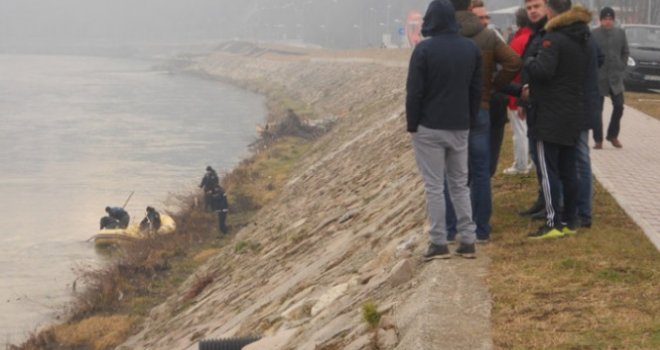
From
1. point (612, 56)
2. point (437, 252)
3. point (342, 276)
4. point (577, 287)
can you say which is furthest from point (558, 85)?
point (612, 56)

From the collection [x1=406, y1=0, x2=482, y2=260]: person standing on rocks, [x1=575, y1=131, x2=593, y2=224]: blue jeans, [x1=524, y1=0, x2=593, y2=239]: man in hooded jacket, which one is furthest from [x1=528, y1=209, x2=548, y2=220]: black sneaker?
[x1=406, y1=0, x2=482, y2=260]: person standing on rocks

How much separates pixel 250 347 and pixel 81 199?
28076 mm

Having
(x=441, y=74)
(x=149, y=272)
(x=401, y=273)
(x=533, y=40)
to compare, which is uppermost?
(x=533, y=40)

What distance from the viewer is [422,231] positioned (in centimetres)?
986

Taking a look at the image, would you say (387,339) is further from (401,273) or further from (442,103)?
(442,103)

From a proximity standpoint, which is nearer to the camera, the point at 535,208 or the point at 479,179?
the point at 479,179

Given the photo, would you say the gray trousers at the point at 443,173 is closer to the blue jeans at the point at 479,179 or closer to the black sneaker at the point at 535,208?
the blue jeans at the point at 479,179

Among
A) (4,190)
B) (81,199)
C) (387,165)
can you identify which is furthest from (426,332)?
(4,190)

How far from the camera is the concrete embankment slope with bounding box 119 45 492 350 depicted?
7184 millimetres

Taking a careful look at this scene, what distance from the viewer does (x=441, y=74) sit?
7.84 metres

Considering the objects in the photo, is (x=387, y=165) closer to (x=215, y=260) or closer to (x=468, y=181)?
(x=215, y=260)

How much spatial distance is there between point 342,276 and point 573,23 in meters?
3.58

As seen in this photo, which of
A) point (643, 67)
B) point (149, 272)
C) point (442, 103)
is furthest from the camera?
point (643, 67)

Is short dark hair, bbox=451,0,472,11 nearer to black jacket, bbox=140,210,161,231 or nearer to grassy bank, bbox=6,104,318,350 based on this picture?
grassy bank, bbox=6,104,318,350
